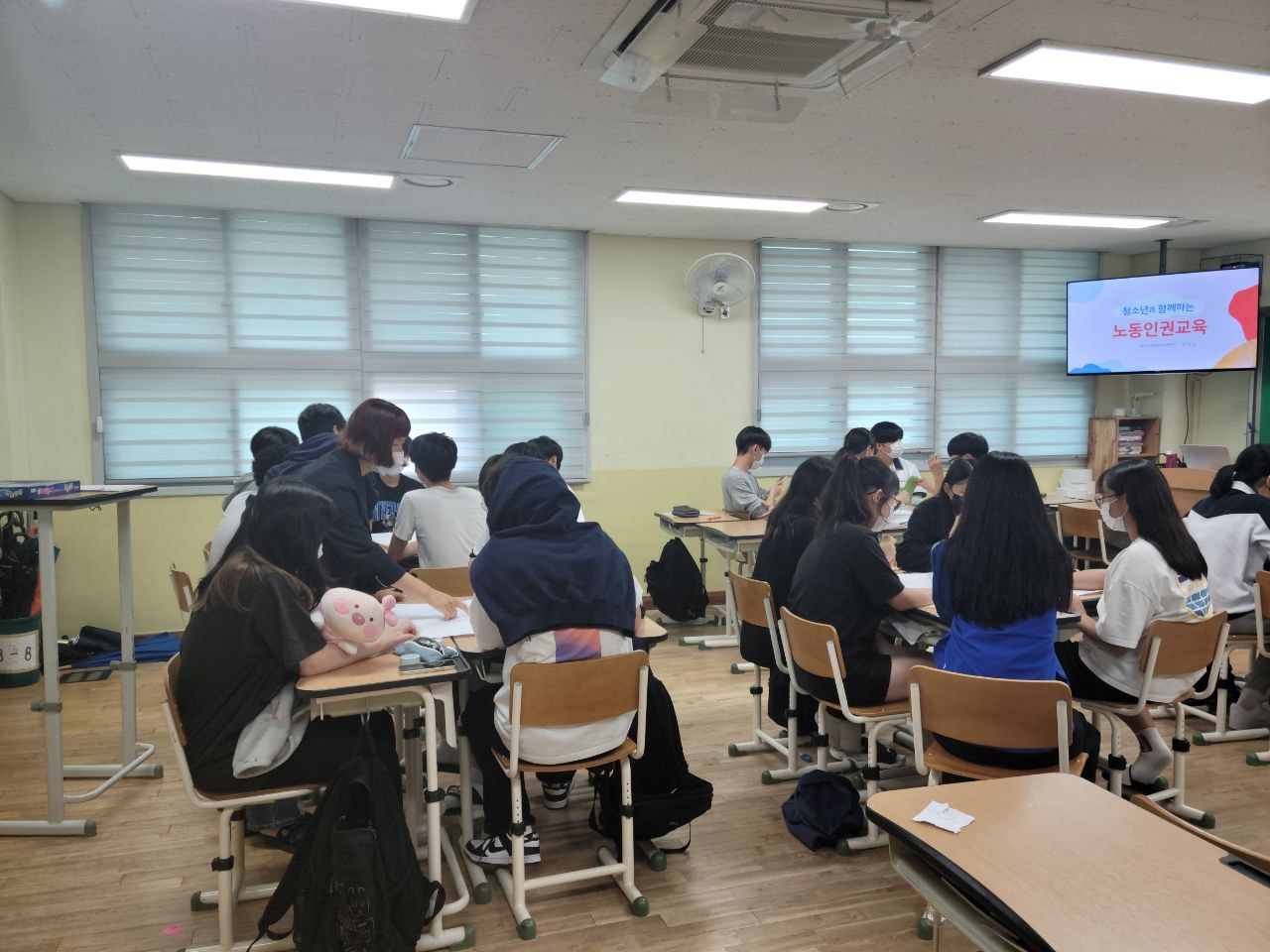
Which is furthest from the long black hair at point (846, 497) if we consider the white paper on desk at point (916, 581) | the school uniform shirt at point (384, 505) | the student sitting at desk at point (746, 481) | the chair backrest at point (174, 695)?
the student sitting at desk at point (746, 481)

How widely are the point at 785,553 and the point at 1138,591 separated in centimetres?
135

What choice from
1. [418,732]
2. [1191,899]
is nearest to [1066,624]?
[1191,899]

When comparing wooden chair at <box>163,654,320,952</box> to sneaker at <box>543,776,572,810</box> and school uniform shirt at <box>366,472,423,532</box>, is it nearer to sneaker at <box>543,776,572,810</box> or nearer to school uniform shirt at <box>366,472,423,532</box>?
sneaker at <box>543,776,572,810</box>

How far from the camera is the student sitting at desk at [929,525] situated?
4.25 metres

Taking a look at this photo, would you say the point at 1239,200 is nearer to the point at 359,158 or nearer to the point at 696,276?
the point at 696,276

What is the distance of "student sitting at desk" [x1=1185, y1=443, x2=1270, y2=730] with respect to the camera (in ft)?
12.7

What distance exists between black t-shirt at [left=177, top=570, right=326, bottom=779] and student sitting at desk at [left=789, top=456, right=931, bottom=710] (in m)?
1.71

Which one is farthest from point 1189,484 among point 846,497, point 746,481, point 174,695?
point 174,695

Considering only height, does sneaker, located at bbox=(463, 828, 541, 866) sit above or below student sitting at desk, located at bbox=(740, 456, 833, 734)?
below

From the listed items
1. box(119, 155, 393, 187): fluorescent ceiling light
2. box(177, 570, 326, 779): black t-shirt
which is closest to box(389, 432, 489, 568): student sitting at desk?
box(177, 570, 326, 779): black t-shirt

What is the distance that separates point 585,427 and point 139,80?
3873 mm

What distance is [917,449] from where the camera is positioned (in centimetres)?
761

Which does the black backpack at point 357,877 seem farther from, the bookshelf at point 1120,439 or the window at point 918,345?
the bookshelf at point 1120,439

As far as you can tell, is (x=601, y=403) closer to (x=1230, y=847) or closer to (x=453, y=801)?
(x=453, y=801)
